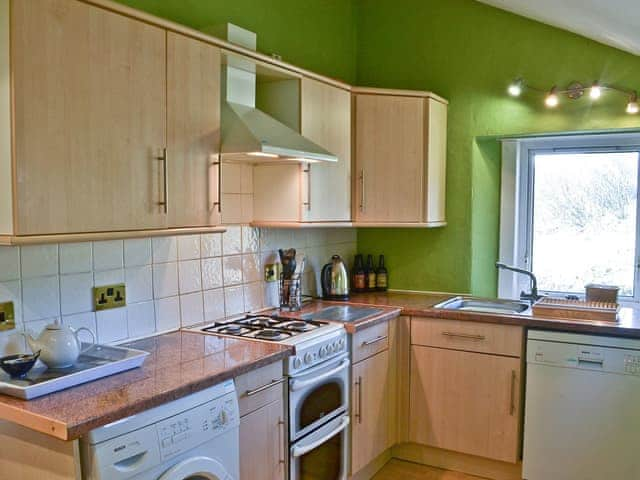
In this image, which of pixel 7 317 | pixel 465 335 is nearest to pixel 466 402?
pixel 465 335

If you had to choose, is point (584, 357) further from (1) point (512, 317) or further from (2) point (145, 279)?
(2) point (145, 279)

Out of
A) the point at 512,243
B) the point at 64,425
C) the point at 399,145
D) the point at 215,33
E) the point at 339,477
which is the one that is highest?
the point at 215,33

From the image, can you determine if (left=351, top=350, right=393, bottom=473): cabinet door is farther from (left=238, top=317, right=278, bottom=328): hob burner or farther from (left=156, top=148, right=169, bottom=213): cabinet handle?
(left=156, top=148, right=169, bottom=213): cabinet handle

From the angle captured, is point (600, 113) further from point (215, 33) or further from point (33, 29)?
point (33, 29)

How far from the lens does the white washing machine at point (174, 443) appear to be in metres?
1.50

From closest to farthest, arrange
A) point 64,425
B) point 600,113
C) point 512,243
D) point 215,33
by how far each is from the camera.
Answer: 1. point 64,425
2. point 215,33
3. point 600,113
4. point 512,243

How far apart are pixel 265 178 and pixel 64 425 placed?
1700 mm

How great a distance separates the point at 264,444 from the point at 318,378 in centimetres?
39

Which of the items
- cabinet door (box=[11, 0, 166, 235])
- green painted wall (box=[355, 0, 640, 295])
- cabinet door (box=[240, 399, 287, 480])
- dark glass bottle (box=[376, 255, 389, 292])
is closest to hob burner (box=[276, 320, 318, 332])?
cabinet door (box=[240, 399, 287, 480])

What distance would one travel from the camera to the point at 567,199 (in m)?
3.46

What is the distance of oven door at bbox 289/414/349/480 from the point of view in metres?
2.29

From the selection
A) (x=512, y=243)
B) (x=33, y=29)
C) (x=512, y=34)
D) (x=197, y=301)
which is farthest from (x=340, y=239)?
(x=33, y=29)

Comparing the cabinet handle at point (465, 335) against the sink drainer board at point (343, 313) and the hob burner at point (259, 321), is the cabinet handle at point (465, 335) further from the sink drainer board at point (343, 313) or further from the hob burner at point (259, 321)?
the hob burner at point (259, 321)

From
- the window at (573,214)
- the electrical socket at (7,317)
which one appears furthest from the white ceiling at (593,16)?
the electrical socket at (7,317)
